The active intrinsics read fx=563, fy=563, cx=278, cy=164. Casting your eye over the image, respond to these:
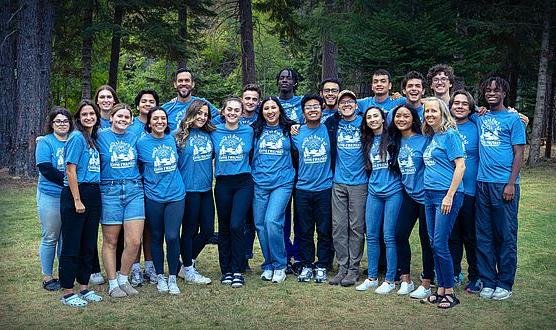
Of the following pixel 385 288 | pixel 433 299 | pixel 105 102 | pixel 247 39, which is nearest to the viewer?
pixel 433 299

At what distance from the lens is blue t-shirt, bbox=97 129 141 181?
5.68 metres

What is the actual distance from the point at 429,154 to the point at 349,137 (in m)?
0.99

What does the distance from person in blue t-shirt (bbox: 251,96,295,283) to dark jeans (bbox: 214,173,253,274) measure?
6.4 inches

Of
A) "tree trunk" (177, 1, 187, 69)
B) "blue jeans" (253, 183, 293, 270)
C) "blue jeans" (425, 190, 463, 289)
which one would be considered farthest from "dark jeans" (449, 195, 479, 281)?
"tree trunk" (177, 1, 187, 69)

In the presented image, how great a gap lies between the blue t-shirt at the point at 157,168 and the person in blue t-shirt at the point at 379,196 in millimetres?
2081

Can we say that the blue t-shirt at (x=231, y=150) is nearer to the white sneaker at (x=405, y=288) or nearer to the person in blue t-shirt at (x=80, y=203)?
the person in blue t-shirt at (x=80, y=203)

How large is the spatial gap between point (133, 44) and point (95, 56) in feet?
13.9

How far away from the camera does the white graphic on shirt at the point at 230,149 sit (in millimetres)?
6254

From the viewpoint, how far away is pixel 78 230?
5.48m

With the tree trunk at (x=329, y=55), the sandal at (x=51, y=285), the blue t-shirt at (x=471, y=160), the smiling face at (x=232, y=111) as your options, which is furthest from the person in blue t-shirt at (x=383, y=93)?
the tree trunk at (x=329, y=55)

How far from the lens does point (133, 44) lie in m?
19.1

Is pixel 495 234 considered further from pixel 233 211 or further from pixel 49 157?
pixel 49 157

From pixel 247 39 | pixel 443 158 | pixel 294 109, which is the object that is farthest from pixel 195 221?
pixel 247 39

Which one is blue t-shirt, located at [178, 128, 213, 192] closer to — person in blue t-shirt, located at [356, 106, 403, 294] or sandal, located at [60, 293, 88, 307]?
sandal, located at [60, 293, 88, 307]
